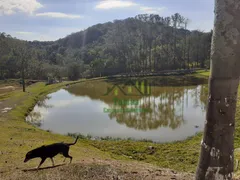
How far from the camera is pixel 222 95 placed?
121 inches

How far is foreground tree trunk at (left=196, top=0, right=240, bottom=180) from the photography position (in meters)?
2.98

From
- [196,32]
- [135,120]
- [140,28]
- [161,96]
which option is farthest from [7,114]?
[196,32]

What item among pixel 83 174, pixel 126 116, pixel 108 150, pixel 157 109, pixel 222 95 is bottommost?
pixel 108 150

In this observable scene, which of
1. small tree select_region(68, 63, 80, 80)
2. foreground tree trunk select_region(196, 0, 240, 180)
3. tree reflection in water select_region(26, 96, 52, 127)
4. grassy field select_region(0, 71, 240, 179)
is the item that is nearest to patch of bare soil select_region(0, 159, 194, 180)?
grassy field select_region(0, 71, 240, 179)

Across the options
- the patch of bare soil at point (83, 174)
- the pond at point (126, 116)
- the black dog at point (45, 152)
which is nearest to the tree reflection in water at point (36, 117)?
the pond at point (126, 116)

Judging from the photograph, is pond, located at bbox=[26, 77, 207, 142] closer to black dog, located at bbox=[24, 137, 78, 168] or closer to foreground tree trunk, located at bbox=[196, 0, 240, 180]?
Answer: black dog, located at bbox=[24, 137, 78, 168]

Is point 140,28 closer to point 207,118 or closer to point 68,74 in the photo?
point 68,74

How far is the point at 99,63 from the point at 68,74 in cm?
922

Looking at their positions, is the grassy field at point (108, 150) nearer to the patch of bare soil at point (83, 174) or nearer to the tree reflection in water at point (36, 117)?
the patch of bare soil at point (83, 174)

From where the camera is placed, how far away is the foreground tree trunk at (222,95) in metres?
2.98

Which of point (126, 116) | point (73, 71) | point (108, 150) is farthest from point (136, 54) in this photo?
point (108, 150)

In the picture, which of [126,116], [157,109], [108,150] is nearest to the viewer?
[108,150]

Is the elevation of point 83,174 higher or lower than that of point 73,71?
lower

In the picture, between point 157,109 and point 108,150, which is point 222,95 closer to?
point 108,150
